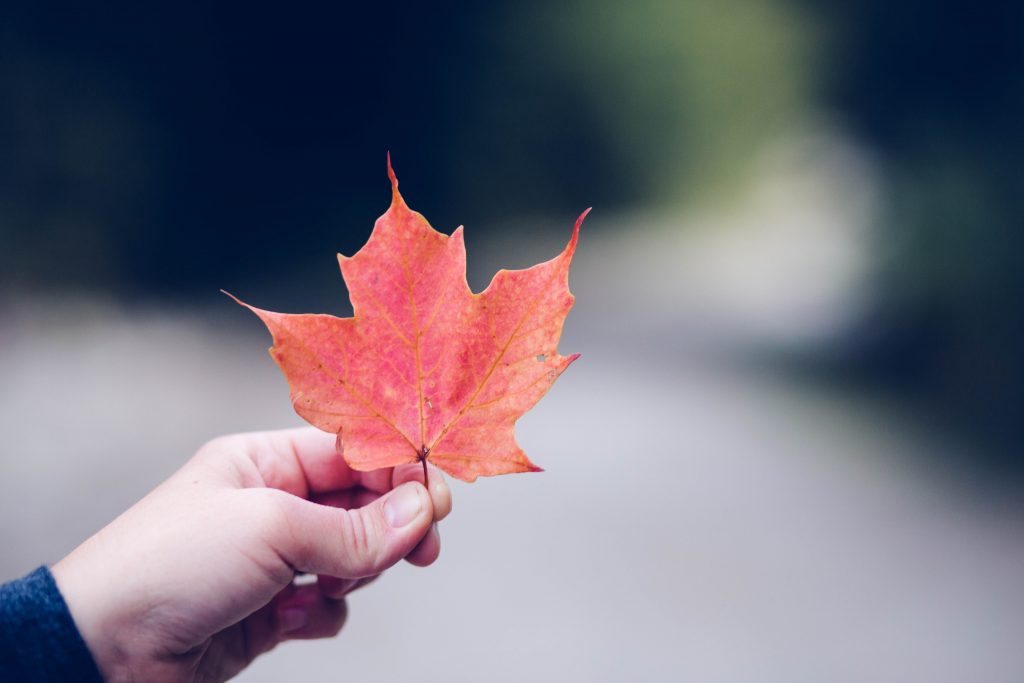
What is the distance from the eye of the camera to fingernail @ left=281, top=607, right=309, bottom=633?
3.94 feet

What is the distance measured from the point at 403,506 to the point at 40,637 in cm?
43

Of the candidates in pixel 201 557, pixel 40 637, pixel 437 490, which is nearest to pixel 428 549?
pixel 437 490

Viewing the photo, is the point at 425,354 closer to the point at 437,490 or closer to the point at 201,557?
the point at 437,490

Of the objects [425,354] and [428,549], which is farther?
[428,549]

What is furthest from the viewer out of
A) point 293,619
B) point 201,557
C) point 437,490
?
point 293,619

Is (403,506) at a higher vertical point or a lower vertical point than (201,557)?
higher

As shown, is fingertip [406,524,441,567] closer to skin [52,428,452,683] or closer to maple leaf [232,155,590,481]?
skin [52,428,452,683]

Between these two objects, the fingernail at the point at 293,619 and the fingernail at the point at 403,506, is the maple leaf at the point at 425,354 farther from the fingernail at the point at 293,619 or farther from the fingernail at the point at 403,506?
the fingernail at the point at 293,619

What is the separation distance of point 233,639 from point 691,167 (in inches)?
146

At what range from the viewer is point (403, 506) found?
34.6 inches

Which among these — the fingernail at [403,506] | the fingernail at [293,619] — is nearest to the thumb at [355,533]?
the fingernail at [403,506]

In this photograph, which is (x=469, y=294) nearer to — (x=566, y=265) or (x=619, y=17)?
(x=566, y=265)

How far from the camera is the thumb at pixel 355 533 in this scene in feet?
2.70

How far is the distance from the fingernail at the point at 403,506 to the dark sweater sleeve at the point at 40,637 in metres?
0.37
